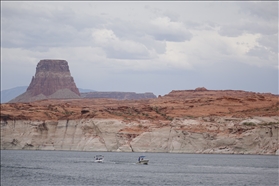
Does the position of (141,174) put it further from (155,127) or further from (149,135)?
(155,127)

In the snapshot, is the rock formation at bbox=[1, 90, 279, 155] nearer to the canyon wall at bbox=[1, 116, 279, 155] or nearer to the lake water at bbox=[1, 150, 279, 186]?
the canyon wall at bbox=[1, 116, 279, 155]

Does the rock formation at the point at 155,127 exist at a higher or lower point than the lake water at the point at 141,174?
higher

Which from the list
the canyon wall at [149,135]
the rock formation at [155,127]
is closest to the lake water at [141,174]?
the canyon wall at [149,135]

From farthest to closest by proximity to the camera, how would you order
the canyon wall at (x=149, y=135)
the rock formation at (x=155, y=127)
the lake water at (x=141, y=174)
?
the rock formation at (x=155, y=127) < the canyon wall at (x=149, y=135) < the lake water at (x=141, y=174)

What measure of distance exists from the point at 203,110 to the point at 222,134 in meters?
19.4

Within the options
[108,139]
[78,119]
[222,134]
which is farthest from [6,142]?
[222,134]

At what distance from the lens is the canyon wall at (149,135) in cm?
12444

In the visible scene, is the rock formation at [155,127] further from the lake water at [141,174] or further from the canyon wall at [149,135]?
the lake water at [141,174]

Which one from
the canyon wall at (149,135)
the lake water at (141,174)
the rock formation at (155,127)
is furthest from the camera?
the rock formation at (155,127)

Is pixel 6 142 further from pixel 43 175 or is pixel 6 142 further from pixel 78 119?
pixel 43 175

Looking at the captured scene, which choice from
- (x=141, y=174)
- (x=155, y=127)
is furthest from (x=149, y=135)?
(x=141, y=174)

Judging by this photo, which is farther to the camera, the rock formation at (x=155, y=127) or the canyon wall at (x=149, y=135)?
the rock formation at (x=155, y=127)

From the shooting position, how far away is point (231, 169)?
91250 millimetres

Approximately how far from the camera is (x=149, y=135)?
133125 millimetres
